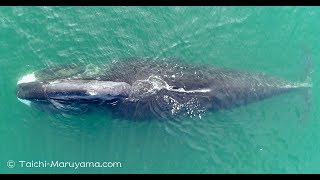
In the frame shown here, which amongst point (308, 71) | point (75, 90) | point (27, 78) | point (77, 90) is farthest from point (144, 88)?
point (308, 71)

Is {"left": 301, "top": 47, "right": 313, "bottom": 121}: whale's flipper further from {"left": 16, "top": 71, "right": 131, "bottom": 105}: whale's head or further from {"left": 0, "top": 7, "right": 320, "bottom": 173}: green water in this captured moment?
{"left": 16, "top": 71, "right": 131, "bottom": 105}: whale's head

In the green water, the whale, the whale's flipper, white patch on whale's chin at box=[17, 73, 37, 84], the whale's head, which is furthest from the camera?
the whale's flipper

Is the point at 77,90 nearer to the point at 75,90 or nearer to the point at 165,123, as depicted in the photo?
the point at 75,90

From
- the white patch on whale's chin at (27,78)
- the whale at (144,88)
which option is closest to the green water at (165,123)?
the white patch on whale's chin at (27,78)

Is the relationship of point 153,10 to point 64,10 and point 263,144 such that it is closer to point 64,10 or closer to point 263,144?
point 64,10

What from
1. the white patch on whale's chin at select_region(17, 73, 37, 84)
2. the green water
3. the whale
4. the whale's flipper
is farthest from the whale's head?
the whale's flipper

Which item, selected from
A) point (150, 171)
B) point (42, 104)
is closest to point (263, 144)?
point (150, 171)

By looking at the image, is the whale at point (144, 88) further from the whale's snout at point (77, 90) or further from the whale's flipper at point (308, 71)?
the whale's flipper at point (308, 71)
